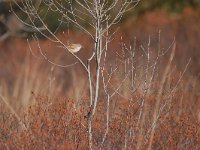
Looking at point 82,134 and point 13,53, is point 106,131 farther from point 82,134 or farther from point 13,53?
point 13,53

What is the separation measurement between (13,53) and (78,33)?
189cm

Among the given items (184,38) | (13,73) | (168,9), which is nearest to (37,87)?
(184,38)

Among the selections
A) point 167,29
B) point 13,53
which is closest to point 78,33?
point 13,53

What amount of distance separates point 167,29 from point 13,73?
412cm

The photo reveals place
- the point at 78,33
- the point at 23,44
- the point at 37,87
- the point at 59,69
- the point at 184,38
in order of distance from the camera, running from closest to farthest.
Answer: the point at 37,87 < the point at 184,38 < the point at 59,69 < the point at 78,33 < the point at 23,44

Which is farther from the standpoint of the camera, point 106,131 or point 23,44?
point 23,44

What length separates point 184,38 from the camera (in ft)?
50.4

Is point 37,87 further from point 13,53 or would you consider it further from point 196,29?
point 13,53

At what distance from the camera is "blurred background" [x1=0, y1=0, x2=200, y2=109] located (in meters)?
14.3

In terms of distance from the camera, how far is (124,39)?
17.3 meters

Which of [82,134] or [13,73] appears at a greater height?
[82,134]

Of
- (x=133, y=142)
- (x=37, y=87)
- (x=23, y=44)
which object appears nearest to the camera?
(x=133, y=142)

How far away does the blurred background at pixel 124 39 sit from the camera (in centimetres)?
1427

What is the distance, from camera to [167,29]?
1600cm
